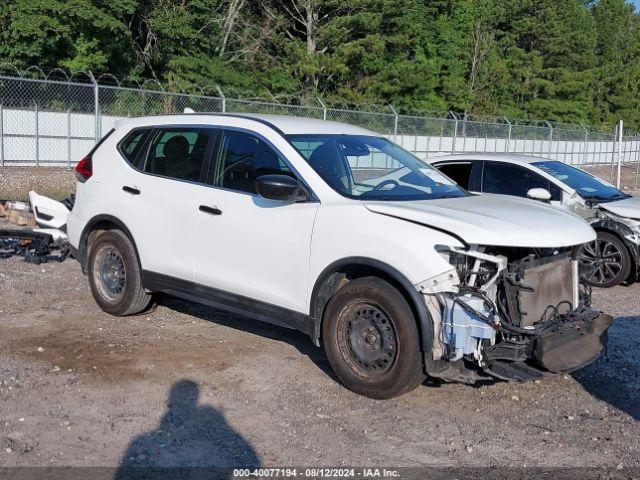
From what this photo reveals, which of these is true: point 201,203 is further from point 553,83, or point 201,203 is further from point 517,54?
point 553,83

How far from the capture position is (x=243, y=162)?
20.2 ft

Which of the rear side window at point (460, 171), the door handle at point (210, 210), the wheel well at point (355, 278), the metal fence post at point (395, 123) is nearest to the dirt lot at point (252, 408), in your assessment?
the wheel well at point (355, 278)

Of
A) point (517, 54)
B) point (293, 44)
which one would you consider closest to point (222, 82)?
point (293, 44)

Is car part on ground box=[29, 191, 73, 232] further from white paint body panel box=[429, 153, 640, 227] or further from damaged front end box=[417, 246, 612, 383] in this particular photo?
damaged front end box=[417, 246, 612, 383]

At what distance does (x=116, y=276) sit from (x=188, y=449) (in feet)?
9.86

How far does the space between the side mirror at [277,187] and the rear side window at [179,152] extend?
104 cm

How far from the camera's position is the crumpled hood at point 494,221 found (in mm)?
4926

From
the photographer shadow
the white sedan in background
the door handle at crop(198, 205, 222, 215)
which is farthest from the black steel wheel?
the white sedan in background

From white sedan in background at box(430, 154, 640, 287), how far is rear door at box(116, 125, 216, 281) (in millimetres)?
4402

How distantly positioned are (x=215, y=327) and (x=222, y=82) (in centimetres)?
3031

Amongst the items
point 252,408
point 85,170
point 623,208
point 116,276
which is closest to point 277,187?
point 252,408

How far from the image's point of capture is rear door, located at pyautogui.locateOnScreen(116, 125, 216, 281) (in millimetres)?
6355

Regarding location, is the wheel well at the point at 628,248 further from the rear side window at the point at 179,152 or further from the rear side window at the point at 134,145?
the rear side window at the point at 134,145

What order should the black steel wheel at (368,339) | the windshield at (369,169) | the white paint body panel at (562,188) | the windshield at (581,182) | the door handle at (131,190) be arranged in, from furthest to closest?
the windshield at (581,182), the white paint body panel at (562,188), the door handle at (131,190), the windshield at (369,169), the black steel wheel at (368,339)
